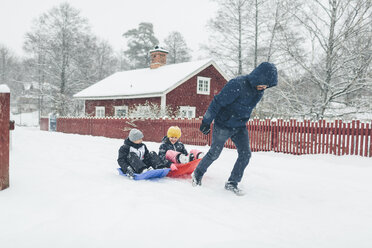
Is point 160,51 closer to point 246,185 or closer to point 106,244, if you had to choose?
point 246,185

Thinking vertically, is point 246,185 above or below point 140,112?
below

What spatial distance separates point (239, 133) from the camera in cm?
381

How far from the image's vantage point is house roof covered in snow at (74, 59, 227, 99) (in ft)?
62.0

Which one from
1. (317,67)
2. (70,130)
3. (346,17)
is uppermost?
(346,17)

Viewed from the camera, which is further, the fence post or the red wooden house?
the red wooden house

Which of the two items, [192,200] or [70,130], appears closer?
[192,200]

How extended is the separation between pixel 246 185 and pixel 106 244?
2.71 meters

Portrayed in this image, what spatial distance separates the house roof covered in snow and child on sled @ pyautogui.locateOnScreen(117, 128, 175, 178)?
43.8 ft

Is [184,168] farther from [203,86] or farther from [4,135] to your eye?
[203,86]

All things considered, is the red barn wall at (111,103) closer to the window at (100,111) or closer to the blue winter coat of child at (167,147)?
the window at (100,111)

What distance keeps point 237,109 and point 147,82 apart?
17.8 meters

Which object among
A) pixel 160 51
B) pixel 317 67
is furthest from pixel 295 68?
pixel 160 51

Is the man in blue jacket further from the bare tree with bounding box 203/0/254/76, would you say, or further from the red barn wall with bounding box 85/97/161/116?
the bare tree with bounding box 203/0/254/76

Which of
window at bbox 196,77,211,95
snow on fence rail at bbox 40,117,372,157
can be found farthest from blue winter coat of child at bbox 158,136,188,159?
window at bbox 196,77,211,95
